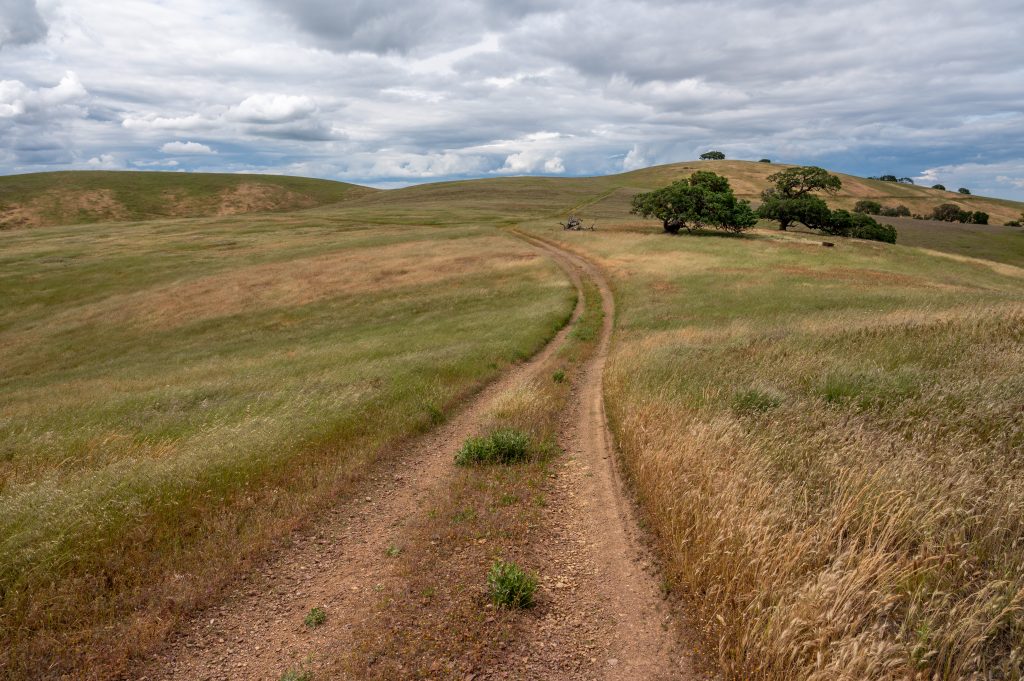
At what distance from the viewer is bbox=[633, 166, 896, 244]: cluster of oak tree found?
6819 centimetres

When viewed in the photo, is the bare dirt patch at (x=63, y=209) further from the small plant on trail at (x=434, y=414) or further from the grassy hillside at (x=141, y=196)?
the small plant on trail at (x=434, y=414)

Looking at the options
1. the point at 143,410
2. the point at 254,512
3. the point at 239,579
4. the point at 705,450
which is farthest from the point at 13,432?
the point at 705,450

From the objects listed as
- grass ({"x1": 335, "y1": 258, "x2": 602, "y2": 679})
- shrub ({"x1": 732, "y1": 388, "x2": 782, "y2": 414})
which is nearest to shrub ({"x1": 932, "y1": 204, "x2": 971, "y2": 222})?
shrub ({"x1": 732, "y1": 388, "x2": 782, "y2": 414})

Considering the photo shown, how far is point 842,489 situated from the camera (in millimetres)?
7730

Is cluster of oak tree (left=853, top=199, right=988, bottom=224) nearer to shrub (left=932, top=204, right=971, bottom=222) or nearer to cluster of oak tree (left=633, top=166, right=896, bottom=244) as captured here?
shrub (left=932, top=204, right=971, bottom=222)

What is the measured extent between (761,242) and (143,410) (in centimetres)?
5995

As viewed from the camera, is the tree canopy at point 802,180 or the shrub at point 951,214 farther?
the shrub at point 951,214

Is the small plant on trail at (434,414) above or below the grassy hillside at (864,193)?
below

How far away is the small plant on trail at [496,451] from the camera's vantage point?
12.7 meters

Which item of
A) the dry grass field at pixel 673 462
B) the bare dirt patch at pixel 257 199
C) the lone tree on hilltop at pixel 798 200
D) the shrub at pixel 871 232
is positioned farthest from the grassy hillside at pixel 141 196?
the shrub at pixel 871 232

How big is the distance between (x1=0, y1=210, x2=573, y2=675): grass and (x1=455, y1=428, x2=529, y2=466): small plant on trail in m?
2.39

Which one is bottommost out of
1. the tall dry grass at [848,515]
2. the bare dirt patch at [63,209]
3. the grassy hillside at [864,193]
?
the tall dry grass at [848,515]

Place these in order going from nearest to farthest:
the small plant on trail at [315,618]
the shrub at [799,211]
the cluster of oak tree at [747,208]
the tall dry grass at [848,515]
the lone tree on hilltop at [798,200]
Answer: the tall dry grass at [848,515]
the small plant on trail at [315,618]
the cluster of oak tree at [747,208]
the shrub at [799,211]
the lone tree on hilltop at [798,200]

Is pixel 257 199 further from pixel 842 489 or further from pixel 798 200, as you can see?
pixel 842 489
